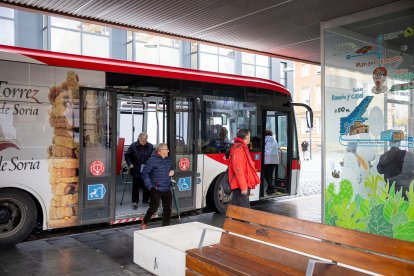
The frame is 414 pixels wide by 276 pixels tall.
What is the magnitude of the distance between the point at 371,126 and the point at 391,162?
0.62 metres

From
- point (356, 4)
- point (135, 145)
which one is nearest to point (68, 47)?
point (135, 145)

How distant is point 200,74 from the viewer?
348 inches

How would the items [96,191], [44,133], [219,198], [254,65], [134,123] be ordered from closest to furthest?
1. [44,133]
2. [96,191]
3. [219,198]
4. [134,123]
5. [254,65]

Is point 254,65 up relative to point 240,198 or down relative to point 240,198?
up

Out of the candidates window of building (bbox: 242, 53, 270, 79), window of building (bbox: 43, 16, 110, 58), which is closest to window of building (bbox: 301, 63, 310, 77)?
window of building (bbox: 242, 53, 270, 79)

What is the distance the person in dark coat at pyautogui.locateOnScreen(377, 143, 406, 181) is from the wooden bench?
Result: 261 cm

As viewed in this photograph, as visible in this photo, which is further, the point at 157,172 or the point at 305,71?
the point at 305,71

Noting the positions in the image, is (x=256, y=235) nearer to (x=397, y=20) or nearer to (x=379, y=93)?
(x=379, y=93)

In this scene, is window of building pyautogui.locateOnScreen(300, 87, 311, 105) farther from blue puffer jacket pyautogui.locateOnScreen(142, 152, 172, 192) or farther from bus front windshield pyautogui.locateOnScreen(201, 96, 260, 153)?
blue puffer jacket pyautogui.locateOnScreen(142, 152, 172, 192)

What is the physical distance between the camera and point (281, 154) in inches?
420

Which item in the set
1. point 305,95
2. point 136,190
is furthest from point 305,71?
point 136,190

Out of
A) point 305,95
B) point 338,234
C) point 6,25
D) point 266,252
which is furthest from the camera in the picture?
point 305,95

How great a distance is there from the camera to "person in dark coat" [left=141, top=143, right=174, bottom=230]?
7.04 m

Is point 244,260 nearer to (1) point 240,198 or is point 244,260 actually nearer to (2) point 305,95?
(1) point 240,198
